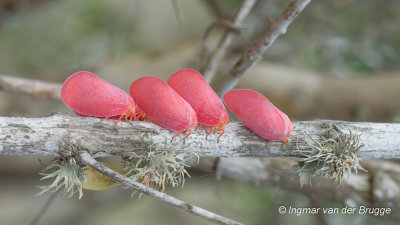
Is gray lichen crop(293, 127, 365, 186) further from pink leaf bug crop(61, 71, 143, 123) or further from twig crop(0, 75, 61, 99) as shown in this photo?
twig crop(0, 75, 61, 99)

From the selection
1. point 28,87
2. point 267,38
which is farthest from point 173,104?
point 28,87

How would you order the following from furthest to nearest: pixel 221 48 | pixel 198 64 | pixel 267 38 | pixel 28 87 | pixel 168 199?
pixel 198 64 < pixel 28 87 < pixel 221 48 < pixel 267 38 < pixel 168 199

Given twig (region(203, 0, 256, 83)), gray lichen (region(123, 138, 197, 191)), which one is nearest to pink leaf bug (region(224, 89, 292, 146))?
gray lichen (region(123, 138, 197, 191))

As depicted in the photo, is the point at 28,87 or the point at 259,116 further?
the point at 28,87

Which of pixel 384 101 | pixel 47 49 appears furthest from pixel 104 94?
pixel 47 49

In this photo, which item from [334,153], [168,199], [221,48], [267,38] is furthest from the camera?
[221,48]

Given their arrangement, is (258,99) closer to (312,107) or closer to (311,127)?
(311,127)

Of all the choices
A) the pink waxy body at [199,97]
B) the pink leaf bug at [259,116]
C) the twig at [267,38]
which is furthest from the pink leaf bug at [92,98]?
the twig at [267,38]

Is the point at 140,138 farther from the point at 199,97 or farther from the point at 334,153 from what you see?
the point at 334,153
